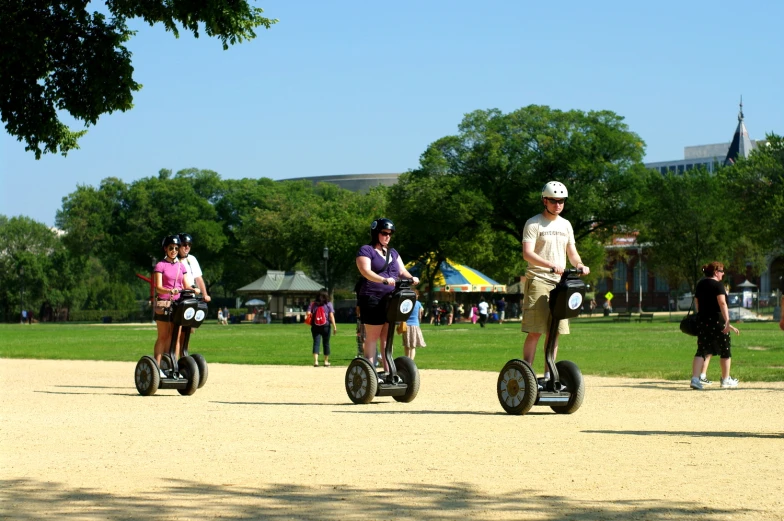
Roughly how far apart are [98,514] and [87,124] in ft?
26.9

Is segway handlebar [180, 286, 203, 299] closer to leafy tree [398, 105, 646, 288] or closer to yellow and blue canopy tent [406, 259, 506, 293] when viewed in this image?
leafy tree [398, 105, 646, 288]

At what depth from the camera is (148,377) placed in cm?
1440

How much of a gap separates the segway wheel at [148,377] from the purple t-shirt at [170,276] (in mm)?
770

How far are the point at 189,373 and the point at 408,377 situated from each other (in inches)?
119

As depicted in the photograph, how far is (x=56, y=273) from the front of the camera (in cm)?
10988

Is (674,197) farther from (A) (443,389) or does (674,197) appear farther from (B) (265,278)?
(A) (443,389)

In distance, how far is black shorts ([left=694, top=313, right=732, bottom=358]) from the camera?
50.9 ft

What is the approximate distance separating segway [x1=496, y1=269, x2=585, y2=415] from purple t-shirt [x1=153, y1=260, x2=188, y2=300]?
15.6 ft

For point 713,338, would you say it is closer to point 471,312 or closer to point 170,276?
point 170,276

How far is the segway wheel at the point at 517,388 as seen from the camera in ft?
36.1

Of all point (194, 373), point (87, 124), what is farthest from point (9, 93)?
point (194, 373)

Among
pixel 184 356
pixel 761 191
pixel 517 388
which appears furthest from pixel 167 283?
pixel 761 191

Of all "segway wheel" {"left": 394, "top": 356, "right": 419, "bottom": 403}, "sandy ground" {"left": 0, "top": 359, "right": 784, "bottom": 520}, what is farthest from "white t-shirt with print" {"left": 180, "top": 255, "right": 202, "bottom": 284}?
"segway wheel" {"left": 394, "top": 356, "right": 419, "bottom": 403}

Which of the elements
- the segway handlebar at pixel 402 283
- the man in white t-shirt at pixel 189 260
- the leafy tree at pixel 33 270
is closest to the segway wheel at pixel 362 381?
the segway handlebar at pixel 402 283
